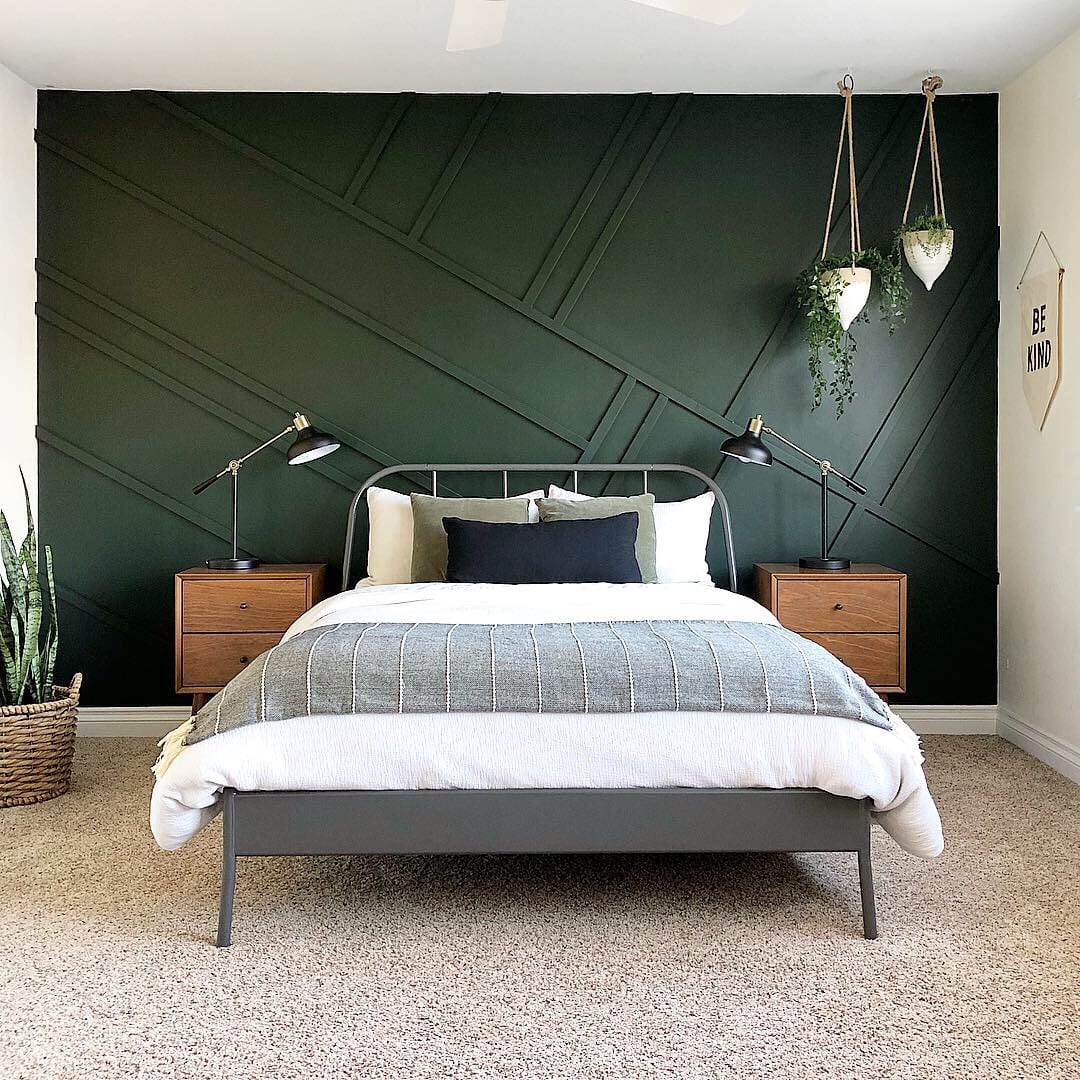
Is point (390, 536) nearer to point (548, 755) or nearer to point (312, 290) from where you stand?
point (312, 290)

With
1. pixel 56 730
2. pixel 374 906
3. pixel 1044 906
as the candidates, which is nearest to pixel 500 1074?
pixel 374 906

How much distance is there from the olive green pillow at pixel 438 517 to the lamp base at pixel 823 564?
1.16m

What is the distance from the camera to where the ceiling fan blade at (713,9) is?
142 inches

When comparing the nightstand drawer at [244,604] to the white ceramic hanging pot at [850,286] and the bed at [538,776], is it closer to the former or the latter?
the bed at [538,776]

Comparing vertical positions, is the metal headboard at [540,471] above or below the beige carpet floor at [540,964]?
above

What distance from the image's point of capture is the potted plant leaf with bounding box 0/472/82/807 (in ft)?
12.1

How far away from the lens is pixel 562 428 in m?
4.70

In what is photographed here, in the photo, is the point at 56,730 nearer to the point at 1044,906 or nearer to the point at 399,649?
the point at 399,649

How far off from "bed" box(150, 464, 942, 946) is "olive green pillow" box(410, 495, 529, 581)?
1549mm

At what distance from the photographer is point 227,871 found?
2.54 metres

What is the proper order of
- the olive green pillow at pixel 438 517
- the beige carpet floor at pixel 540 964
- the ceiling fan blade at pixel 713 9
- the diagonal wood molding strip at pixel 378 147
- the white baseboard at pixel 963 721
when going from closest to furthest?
1. the beige carpet floor at pixel 540 964
2. the ceiling fan blade at pixel 713 9
3. the olive green pillow at pixel 438 517
4. the diagonal wood molding strip at pixel 378 147
5. the white baseboard at pixel 963 721

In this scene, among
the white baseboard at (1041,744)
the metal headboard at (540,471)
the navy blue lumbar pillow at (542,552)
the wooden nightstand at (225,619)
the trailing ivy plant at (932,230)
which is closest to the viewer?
the navy blue lumbar pillow at (542,552)

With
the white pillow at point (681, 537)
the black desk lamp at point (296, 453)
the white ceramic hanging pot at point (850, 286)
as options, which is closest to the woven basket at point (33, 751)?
the black desk lamp at point (296, 453)

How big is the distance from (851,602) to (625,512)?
95 cm
